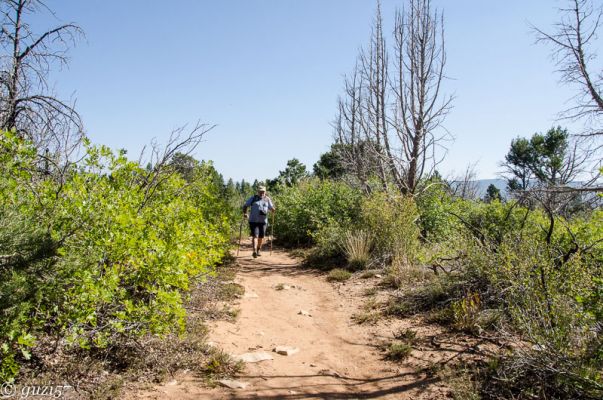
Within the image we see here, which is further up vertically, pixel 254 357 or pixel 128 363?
pixel 128 363

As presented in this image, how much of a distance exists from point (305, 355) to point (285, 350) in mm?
245

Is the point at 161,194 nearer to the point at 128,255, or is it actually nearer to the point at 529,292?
the point at 128,255

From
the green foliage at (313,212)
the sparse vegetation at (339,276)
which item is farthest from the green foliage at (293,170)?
the sparse vegetation at (339,276)

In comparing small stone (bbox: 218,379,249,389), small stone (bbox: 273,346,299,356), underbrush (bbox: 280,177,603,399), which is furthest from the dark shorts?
small stone (bbox: 218,379,249,389)

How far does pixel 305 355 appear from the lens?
4.39 metres

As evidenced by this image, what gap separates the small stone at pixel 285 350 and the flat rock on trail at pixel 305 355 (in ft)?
0.16

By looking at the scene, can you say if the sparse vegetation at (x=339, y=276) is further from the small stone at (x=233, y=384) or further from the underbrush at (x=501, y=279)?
the small stone at (x=233, y=384)

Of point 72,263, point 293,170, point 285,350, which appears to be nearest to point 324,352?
point 285,350

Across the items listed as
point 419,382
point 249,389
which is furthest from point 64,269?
point 419,382

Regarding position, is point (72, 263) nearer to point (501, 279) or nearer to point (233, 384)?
point (233, 384)

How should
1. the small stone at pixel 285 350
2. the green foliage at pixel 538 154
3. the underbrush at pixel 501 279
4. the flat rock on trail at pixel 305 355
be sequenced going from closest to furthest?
the underbrush at pixel 501 279 < the flat rock on trail at pixel 305 355 < the small stone at pixel 285 350 < the green foliage at pixel 538 154

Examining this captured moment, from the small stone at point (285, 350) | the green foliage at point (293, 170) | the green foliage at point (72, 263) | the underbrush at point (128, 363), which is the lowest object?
the small stone at point (285, 350)

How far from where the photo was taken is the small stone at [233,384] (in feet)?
11.5

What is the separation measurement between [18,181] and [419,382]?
4.28 meters
